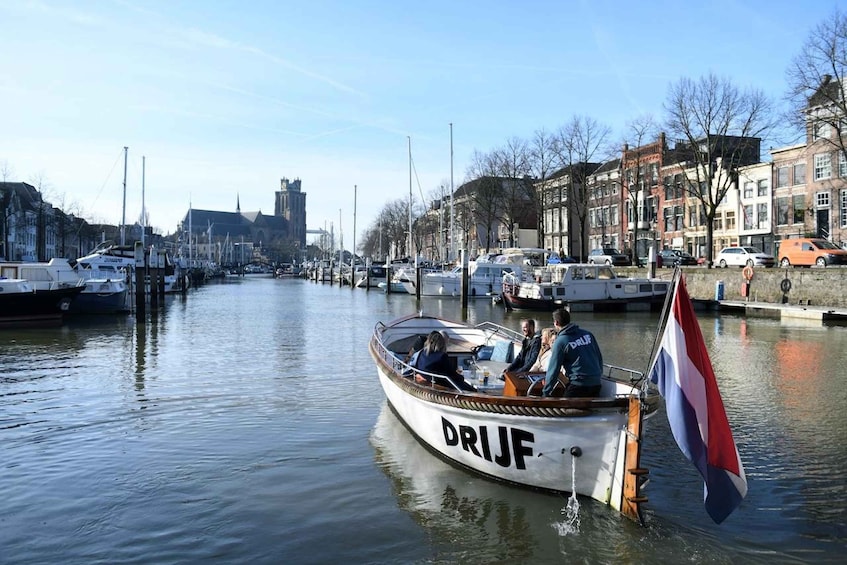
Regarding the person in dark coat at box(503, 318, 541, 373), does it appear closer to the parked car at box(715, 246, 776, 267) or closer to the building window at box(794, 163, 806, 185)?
the parked car at box(715, 246, 776, 267)

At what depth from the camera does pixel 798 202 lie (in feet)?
191

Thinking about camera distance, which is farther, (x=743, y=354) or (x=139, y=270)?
(x=139, y=270)

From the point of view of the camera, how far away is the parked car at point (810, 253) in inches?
1639

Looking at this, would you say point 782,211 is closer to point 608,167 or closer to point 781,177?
point 781,177

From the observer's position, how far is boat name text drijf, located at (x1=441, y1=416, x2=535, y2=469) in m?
8.80

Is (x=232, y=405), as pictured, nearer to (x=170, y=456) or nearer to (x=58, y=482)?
(x=170, y=456)

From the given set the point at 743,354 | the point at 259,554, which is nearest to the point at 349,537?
the point at 259,554

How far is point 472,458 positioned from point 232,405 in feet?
24.6

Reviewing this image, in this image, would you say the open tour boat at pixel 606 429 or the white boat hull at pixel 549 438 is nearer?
the open tour boat at pixel 606 429

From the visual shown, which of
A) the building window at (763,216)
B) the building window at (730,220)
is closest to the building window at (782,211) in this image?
the building window at (763,216)

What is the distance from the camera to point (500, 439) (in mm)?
9047

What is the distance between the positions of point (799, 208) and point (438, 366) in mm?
55756

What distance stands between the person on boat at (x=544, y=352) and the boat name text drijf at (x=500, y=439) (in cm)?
178

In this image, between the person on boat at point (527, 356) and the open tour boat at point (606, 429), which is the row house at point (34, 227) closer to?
the person on boat at point (527, 356)
